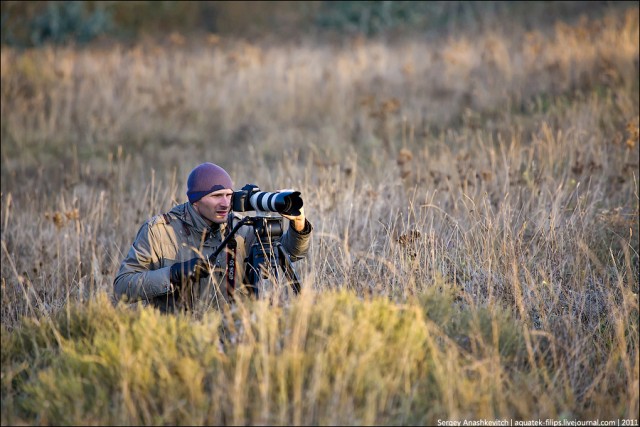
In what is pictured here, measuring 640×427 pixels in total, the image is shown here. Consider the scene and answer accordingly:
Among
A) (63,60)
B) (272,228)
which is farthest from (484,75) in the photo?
(272,228)

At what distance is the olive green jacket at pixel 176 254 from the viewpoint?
4.46m

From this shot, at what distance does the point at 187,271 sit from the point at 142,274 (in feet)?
1.50

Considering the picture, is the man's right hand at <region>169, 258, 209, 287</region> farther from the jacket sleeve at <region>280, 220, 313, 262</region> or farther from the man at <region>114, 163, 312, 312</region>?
the jacket sleeve at <region>280, 220, 313, 262</region>

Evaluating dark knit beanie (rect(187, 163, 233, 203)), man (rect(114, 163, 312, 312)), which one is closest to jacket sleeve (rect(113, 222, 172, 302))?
man (rect(114, 163, 312, 312))

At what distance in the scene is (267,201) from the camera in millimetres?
3967

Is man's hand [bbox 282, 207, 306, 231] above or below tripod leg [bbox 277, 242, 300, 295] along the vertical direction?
above

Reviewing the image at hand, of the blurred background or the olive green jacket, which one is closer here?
the olive green jacket

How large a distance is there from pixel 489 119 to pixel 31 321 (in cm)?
771

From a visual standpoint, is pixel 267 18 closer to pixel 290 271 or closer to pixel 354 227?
pixel 354 227

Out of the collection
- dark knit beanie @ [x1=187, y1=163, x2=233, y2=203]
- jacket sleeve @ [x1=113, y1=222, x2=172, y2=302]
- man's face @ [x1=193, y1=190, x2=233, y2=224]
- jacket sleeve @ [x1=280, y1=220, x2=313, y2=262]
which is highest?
dark knit beanie @ [x1=187, y1=163, x2=233, y2=203]

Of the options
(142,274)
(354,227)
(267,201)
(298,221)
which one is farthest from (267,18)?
(267,201)

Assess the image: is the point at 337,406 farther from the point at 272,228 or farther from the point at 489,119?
the point at 489,119

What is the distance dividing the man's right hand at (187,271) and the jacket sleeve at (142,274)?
8cm

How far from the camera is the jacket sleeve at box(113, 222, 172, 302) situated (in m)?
4.42
